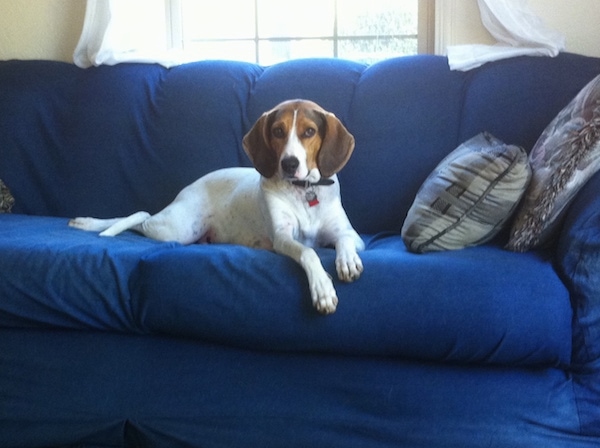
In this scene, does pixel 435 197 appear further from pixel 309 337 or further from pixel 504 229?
pixel 309 337

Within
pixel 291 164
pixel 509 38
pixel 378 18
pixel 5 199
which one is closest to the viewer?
pixel 291 164

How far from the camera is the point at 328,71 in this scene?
9.23ft

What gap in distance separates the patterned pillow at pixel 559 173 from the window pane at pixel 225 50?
183 cm

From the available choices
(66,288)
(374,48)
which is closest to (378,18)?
(374,48)

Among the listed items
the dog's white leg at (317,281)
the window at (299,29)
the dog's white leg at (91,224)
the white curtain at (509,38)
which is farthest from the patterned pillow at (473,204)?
the window at (299,29)

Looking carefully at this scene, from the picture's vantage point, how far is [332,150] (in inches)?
88.3

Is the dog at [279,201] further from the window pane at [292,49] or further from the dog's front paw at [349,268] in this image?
the window pane at [292,49]

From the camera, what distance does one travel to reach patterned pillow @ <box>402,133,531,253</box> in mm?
1964

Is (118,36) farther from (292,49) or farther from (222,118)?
(292,49)

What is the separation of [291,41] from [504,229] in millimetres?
1721

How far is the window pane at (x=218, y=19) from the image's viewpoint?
3.45 metres

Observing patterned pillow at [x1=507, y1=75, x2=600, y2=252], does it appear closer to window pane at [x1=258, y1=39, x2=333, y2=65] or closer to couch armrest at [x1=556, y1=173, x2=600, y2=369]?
couch armrest at [x1=556, y1=173, x2=600, y2=369]

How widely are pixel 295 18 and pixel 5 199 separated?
1.59m

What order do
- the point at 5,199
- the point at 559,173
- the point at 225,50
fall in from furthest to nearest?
the point at 225,50 → the point at 5,199 → the point at 559,173
